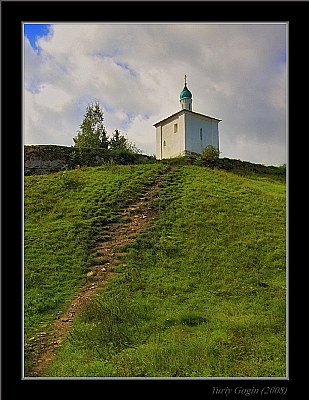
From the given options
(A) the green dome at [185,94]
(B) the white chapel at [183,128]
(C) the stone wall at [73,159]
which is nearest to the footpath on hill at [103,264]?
(C) the stone wall at [73,159]

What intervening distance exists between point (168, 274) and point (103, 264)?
15.1 inches

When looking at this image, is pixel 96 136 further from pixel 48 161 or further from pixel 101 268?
pixel 101 268

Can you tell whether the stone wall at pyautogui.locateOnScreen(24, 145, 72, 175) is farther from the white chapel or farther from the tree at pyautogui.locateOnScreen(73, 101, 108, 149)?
the white chapel

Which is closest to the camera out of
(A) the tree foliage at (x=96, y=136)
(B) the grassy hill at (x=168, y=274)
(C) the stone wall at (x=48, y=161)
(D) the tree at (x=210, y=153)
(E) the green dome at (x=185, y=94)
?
(B) the grassy hill at (x=168, y=274)

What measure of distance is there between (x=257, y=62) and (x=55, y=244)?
1.46 meters

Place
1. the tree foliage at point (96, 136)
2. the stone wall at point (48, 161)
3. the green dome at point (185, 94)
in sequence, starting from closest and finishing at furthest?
1. the green dome at point (185, 94)
2. the tree foliage at point (96, 136)
3. the stone wall at point (48, 161)

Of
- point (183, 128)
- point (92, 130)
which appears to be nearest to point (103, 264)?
point (92, 130)

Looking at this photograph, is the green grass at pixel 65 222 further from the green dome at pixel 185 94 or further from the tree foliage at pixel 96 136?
the green dome at pixel 185 94

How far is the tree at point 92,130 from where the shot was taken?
179 cm

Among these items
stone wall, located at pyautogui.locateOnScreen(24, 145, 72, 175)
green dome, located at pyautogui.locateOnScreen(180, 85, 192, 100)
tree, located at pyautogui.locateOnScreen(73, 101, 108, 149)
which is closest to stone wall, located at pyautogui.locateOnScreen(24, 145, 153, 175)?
stone wall, located at pyautogui.locateOnScreen(24, 145, 72, 175)

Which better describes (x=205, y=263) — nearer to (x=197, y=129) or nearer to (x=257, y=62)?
(x=197, y=129)

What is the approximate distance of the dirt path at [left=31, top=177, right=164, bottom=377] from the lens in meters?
1.62

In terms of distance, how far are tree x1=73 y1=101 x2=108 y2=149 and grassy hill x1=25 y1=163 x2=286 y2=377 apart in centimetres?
38
